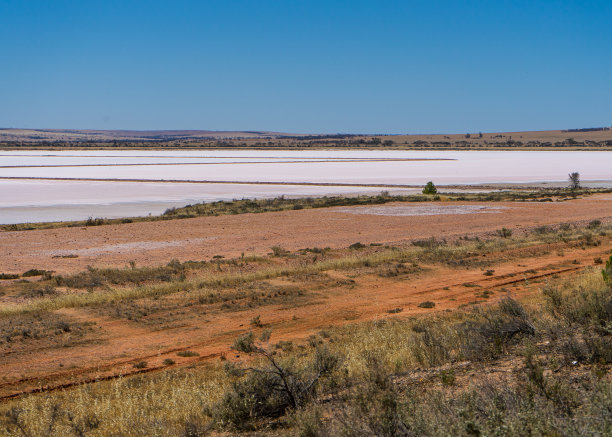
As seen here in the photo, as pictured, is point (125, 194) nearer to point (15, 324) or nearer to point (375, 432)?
point (15, 324)

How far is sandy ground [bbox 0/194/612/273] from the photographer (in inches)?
867

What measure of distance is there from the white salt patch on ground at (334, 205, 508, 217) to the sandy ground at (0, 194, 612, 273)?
0.18 ft

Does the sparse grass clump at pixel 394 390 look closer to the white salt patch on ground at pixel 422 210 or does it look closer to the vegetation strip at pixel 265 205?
the white salt patch on ground at pixel 422 210

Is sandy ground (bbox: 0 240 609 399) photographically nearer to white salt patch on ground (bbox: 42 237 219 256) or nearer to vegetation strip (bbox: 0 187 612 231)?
white salt patch on ground (bbox: 42 237 219 256)

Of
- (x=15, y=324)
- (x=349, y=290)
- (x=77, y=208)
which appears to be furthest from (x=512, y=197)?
(x=15, y=324)

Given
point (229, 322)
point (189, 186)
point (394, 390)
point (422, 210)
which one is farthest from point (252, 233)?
point (189, 186)

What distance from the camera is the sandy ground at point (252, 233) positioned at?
72.2 ft

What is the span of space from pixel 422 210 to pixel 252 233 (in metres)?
11.9

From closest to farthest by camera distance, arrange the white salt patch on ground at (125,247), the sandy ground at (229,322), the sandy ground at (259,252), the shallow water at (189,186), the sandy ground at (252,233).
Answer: the sandy ground at (229,322)
the sandy ground at (259,252)
the sandy ground at (252,233)
the white salt patch on ground at (125,247)
the shallow water at (189,186)

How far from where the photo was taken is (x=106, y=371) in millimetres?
9539

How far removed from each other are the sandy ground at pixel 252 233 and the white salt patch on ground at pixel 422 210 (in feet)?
0.18

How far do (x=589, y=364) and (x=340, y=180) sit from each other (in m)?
58.9

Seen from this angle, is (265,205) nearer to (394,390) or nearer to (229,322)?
(229,322)

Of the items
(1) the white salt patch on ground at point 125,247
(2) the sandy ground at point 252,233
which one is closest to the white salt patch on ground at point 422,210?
(2) the sandy ground at point 252,233
